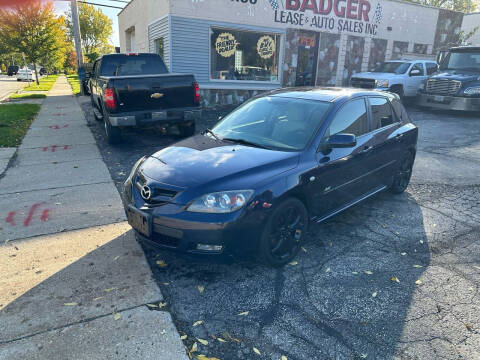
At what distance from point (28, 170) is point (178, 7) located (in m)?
8.42

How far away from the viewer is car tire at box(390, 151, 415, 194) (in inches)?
210

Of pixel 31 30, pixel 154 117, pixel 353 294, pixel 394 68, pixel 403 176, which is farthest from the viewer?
pixel 31 30

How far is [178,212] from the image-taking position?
3.02 metres

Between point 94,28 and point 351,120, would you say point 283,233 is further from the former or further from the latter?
point 94,28

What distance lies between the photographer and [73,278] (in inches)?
131

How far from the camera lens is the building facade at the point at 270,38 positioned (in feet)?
42.4

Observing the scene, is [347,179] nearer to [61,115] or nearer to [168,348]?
[168,348]

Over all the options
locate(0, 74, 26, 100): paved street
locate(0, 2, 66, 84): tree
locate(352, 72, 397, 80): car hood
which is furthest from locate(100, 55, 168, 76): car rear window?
locate(0, 2, 66, 84): tree

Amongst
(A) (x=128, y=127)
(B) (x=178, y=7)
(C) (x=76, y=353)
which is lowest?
(C) (x=76, y=353)

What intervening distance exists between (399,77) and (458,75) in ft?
6.61

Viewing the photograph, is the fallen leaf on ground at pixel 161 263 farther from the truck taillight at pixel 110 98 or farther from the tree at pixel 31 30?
the tree at pixel 31 30

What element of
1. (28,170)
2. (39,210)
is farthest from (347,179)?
(28,170)

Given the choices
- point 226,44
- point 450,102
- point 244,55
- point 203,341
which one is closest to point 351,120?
point 203,341

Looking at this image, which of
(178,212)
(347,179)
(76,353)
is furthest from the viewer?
(347,179)
